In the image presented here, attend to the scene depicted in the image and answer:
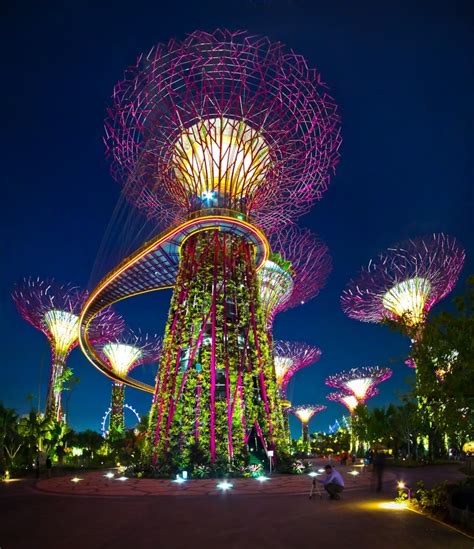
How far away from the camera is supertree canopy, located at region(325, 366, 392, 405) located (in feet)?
186

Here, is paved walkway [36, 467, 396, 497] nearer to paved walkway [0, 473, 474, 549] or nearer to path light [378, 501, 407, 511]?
paved walkway [0, 473, 474, 549]

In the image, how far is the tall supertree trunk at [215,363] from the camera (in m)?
20.4

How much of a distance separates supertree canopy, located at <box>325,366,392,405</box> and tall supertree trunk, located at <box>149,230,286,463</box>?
38.0 metres

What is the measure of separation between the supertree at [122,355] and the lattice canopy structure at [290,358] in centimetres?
1509

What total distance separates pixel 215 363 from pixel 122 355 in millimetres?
35480

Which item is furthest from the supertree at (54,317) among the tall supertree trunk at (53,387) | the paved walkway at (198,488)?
the paved walkway at (198,488)

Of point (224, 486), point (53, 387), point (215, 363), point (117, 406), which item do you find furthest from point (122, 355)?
point (224, 486)

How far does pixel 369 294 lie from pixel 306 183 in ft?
60.7

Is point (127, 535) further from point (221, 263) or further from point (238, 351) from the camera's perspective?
point (221, 263)

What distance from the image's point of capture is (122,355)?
54156mm

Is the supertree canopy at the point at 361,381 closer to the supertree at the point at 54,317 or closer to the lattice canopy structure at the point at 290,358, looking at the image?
the lattice canopy structure at the point at 290,358

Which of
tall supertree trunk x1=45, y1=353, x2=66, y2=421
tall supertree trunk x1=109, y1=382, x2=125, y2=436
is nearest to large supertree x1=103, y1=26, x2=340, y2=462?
tall supertree trunk x1=45, y1=353, x2=66, y2=421

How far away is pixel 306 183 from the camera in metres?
24.3

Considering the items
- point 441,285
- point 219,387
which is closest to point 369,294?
point 441,285
